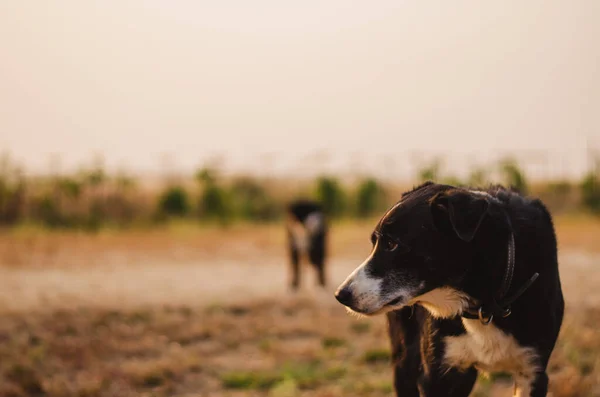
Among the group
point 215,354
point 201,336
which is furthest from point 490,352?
point 201,336

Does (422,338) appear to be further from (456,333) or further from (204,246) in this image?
(204,246)

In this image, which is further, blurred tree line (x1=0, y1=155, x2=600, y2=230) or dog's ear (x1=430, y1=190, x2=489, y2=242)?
blurred tree line (x1=0, y1=155, x2=600, y2=230)

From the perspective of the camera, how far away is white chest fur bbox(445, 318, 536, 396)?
3656mm

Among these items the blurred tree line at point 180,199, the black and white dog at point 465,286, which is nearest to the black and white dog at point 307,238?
the black and white dog at point 465,286

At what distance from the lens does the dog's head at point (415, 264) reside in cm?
363

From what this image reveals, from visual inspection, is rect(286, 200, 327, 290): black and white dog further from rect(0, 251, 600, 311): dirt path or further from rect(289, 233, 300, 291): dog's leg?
rect(0, 251, 600, 311): dirt path

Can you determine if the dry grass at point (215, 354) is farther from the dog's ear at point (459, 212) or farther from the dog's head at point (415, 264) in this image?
the dog's ear at point (459, 212)

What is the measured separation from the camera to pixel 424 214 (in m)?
3.66

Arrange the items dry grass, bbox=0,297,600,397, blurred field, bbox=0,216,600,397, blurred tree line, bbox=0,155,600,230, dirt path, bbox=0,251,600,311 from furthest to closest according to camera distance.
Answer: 1. blurred tree line, bbox=0,155,600,230
2. dirt path, bbox=0,251,600,311
3. blurred field, bbox=0,216,600,397
4. dry grass, bbox=0,297,600,397

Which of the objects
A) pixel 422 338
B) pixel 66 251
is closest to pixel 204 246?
pixel 66 251

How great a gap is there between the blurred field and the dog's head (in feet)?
8.57

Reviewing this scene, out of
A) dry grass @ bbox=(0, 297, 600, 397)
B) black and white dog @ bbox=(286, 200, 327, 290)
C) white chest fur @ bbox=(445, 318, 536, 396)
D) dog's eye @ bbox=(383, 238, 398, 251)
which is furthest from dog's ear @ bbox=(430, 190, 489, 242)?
black and white dog @ bbox=(286, 200, 327, 290)

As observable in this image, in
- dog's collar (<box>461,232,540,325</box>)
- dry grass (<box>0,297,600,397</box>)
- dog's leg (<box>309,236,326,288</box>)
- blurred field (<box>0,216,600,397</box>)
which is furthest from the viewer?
dog's leg (<box>309,236,326,288</box>)

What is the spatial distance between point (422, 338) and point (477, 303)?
0.46m
